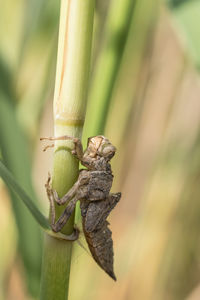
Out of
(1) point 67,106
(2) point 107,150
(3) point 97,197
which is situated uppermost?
(1) point 67,106

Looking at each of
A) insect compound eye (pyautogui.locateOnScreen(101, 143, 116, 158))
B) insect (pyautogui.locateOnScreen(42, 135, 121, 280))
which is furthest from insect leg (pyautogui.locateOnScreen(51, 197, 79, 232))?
insect compound eye (pyautogui.locateOnScreen(101, 143, 116, 158))

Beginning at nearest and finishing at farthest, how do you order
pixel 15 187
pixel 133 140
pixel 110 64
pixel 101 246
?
pixel 15 187, pixel 110 64, pixel 101 246, pixel 133 140

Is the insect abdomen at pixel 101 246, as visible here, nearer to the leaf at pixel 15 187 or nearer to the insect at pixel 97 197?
the insect at pixel 97 197

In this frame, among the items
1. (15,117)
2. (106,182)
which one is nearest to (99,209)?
(106,182)

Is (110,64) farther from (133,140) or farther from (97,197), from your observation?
(133,140)

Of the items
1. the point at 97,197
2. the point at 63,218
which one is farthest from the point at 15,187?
the point at 97,197

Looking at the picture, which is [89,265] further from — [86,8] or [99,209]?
[86,8]

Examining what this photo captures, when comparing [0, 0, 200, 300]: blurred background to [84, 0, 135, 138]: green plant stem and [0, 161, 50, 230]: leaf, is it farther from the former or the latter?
[0, 161, 50, 230]: leaf

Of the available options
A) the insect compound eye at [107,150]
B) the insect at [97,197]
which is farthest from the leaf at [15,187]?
the insect compound eye at [107,150]
